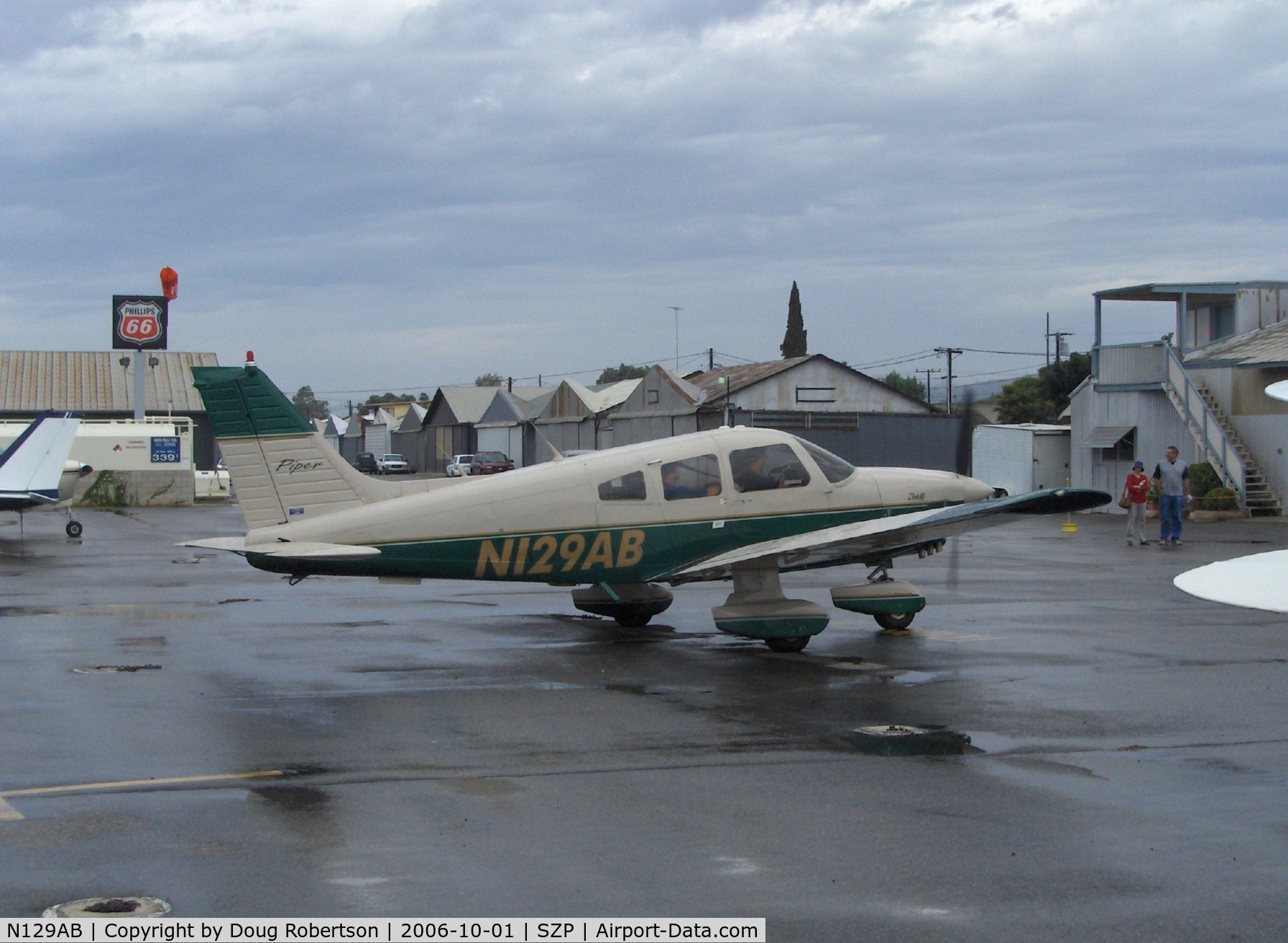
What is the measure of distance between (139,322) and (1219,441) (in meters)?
45.4

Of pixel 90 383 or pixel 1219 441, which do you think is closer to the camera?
pixel 1219 441

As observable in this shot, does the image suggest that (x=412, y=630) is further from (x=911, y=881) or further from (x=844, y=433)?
(x=844, y=433)

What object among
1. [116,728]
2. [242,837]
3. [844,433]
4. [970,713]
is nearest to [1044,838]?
[970,713]

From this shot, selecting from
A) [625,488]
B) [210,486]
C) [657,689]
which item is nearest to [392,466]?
[210,486]

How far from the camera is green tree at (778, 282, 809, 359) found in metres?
91.6

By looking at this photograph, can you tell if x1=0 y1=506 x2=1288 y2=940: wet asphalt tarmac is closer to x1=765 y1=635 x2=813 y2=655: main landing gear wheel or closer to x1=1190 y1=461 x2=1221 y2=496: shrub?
x1=765 y1=635 x2=813 y2=655: main landing gear wheel

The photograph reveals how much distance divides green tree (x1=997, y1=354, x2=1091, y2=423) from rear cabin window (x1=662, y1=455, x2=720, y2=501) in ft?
225

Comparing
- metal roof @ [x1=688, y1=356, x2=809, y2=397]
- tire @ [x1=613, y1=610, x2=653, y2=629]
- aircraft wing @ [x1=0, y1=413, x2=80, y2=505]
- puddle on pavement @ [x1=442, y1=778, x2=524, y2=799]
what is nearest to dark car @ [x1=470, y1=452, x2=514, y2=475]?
metal roof @ [x1=688, y1=356, x2=809, y2=397]

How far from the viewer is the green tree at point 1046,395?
81625 mm

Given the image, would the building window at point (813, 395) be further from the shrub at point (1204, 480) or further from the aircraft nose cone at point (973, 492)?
the aircraft nose cone at point (973, 492)

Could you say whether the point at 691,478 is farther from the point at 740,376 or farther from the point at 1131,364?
the point at 740,376

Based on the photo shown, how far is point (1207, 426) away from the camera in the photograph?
36.2 metres

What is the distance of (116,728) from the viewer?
30.8 feet

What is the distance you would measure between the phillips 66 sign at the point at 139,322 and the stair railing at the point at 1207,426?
43009mm
